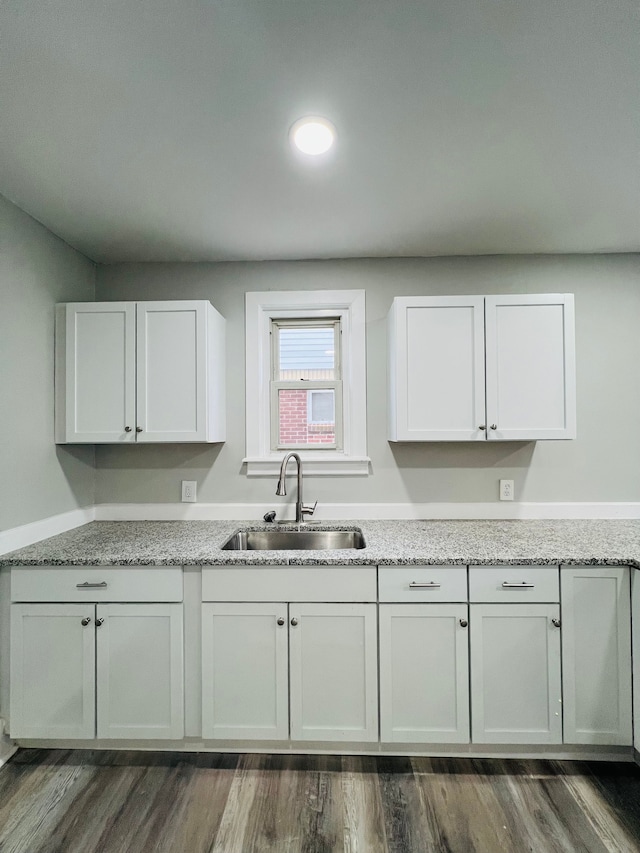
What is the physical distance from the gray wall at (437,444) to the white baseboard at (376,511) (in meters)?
0.05

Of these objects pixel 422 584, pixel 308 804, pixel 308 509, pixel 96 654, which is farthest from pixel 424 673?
pixel 96 654

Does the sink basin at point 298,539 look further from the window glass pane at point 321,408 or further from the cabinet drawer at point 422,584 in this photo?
the window glass pane at point 321,408

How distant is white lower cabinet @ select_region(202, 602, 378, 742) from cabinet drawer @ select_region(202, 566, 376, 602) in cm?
4

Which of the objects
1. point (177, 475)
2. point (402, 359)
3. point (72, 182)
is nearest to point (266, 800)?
point (177, 475)

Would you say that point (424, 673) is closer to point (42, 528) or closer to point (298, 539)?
point (298, 539)

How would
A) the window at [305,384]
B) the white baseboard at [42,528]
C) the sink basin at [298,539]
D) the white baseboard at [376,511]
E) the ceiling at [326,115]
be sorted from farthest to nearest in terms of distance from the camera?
the window at [305,384] → the white baseboard at [376,511] → the sink basin at [298,539] → the white baseboard at [42,528] → the ceiling at [326,115]

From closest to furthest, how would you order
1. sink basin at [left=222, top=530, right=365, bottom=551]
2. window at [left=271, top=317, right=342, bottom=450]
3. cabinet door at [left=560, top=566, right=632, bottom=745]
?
cabinet door at [left=560, top=566, right=632, bottom=745] < sink basin at [left=222, top=530, right=365, bottom=551] < window at [left=271, top=317, right=342, bottom=450]

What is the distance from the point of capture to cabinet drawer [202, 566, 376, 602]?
1777 millimetres

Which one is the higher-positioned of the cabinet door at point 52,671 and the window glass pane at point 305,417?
the window glass pane at point 305,417

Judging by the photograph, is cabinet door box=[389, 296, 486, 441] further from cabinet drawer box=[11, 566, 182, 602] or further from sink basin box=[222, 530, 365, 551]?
cabinet drawer box=[11, 566, 182, 602]

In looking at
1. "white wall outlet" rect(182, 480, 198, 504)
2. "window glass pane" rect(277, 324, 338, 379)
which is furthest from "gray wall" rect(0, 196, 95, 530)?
"window glass pane" rect(277, 324, 338, 379)

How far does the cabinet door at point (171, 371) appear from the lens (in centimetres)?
218

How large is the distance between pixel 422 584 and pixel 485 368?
3.68ft

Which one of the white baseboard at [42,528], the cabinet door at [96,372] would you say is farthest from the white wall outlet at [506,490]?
the white baseboard at [42,528]
